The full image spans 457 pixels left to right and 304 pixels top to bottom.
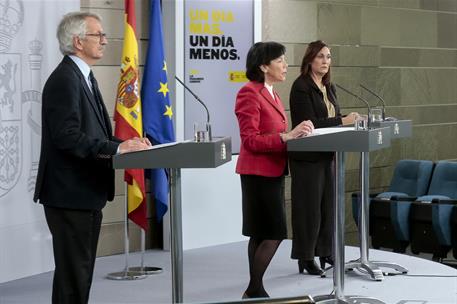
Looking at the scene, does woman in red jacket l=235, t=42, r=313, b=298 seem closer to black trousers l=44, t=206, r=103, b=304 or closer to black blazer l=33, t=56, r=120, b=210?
black blazer l=33, t=56, r=120, b=210

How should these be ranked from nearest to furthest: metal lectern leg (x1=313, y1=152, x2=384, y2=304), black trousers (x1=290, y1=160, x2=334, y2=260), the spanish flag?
metal lectern leg (x1=313, y1=152, x2=384, y2=304) → black trousers (x1=290, y1=160, x2=334, y2=260) → the spanish flag

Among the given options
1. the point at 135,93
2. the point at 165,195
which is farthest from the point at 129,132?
the point at 165,195

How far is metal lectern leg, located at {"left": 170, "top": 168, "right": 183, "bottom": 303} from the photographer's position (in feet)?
14.3

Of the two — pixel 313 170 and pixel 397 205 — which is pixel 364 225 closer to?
pixel 313 170

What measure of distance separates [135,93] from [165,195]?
0.93m

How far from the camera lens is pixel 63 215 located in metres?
4.25

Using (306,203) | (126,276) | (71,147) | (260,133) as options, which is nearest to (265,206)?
(260,133)

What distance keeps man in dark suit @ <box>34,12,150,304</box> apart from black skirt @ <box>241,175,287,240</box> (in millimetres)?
1316

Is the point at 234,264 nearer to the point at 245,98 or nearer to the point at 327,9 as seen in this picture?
the point at 245,98

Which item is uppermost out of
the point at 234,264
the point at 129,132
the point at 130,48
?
the point at 130,48

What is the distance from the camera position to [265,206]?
544cm

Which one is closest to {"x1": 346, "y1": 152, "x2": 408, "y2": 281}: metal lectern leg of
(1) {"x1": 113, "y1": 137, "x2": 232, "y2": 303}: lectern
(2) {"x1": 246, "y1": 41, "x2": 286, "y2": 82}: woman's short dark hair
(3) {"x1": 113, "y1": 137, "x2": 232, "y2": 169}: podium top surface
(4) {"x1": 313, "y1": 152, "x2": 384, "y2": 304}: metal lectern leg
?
(4) {"x1": 313, "y1": 152, "x2": 384, "y2": 304}: metal lectern leg

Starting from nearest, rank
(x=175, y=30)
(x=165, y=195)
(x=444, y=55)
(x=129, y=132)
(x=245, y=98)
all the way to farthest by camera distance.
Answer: (x=245, y=98) → (x=129, y=132) → (x=165, y=195) → (x=175, y=30) → (x=444, y=55)

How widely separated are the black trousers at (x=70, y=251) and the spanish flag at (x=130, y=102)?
2.46m
